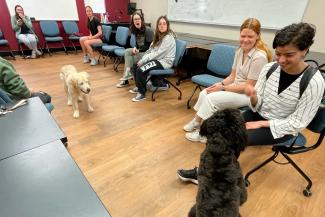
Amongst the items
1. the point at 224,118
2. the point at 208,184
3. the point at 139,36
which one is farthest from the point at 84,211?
the point at 139,36

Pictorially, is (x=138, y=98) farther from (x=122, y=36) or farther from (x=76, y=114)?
(x=122, y=36)

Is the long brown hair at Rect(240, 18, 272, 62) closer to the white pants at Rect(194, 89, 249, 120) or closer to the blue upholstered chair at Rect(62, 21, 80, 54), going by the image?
the white pants at Rect(194, 89, 249, 120)

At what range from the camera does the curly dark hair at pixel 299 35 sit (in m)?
1.17

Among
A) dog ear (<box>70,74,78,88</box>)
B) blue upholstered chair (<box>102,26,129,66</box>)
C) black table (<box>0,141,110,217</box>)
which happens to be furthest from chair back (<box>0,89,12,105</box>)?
blue upholstered chair (<box>102,26,129,66</box>)

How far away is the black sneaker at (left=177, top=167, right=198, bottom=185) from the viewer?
1.74 metres

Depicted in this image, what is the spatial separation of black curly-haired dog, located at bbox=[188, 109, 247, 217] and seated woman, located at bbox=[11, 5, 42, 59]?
6.33m

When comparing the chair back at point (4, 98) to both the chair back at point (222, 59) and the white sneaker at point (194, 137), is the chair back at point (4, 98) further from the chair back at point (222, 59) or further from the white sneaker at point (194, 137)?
the chair back at point (222, 59)

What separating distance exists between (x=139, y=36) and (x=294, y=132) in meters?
3.20

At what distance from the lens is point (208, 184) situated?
1.06m

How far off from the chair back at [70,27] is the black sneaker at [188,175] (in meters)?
6.34

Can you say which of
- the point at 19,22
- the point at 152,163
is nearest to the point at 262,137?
the point at 152,163

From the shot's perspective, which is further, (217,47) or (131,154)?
(217,47)

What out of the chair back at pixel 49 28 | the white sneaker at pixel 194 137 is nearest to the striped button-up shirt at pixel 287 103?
the white sneaker at pixel 194 137

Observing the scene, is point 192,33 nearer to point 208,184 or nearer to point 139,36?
point 139,36
